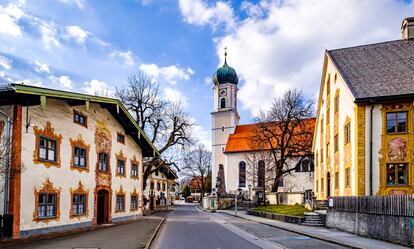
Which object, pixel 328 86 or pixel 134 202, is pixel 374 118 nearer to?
pixel 328 86

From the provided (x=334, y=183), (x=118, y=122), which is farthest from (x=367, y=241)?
(x=118, y=122)

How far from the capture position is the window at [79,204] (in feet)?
71.1

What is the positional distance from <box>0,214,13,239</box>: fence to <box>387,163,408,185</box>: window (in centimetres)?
2103

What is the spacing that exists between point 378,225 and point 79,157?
16.4 metres

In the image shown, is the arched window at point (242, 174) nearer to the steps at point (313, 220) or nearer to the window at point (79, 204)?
the steps at point (313, 220)

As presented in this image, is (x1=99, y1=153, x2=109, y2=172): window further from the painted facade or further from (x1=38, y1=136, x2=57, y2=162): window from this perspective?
(x1=38, y1=136, x2=57, y2=162): window

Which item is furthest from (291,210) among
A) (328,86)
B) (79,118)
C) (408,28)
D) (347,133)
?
(79,118)

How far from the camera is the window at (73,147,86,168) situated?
2202 centimetres

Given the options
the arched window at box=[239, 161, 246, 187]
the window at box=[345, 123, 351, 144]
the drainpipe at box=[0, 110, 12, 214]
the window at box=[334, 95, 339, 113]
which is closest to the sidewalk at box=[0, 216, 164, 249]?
the drainpipe at box=[0, 110, 12, 214]

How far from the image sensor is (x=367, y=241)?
55.1 feet

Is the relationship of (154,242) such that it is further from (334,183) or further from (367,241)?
(334,183)

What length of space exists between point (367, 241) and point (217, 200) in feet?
144

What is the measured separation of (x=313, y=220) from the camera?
25641 mm

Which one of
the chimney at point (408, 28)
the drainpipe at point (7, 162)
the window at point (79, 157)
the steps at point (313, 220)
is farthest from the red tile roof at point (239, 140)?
the drainpipe at point (7, 162)
